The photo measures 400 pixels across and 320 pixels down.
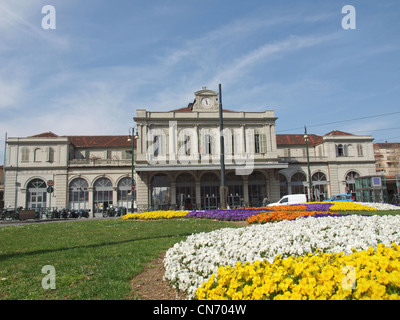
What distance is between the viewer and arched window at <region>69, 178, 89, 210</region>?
36562 mm

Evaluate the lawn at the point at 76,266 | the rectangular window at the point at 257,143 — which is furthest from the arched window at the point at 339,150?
the lawn at the point at 76,266

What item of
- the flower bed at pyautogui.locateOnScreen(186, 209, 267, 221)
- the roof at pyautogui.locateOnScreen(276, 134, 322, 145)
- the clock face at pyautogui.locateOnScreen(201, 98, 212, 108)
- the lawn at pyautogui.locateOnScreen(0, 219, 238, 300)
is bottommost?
the lawn at pyautogui.locateOnScreen(0, 219, 238, 300)

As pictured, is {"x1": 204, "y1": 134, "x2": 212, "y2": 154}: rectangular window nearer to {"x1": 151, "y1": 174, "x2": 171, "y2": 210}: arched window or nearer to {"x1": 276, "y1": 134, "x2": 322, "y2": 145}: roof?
{"x1": 151, "y1": 174, "x2": 171, "y2": 210}: arched window

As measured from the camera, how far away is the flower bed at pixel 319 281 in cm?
254

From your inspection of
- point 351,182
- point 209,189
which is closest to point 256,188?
point 209,189

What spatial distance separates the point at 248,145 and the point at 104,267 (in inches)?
1310

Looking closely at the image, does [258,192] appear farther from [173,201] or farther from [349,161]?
[349,161]

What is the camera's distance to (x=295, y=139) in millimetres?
45062

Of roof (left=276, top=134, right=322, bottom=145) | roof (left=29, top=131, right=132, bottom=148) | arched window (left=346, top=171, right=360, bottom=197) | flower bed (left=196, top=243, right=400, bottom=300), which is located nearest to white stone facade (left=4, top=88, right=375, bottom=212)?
roof (left=29, top=131, right=132, bottom=148)

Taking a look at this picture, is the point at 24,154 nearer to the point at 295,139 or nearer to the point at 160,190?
the point at 160,190

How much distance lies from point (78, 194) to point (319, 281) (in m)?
37.6

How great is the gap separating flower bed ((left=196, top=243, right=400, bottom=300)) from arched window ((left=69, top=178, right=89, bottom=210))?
119 ft

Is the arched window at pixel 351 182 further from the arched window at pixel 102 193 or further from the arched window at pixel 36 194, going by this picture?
the arched window at pixel 36 194

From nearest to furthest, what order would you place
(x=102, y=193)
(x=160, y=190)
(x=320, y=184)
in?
(x=160, y=190)
(x=102, y=193)
(x=320, y=184)
